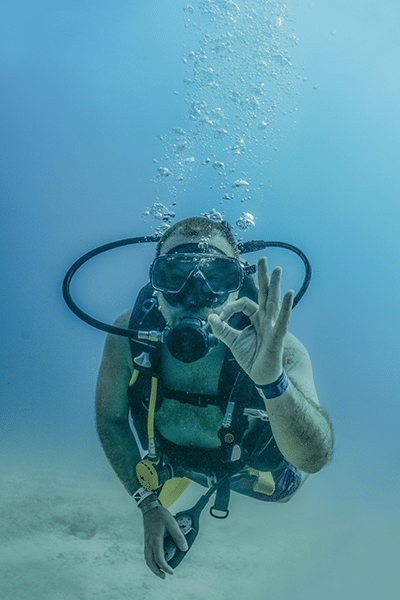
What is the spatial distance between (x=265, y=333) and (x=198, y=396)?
4.23 feet

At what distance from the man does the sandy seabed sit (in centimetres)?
690

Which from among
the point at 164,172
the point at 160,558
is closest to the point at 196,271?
the point at 160,558

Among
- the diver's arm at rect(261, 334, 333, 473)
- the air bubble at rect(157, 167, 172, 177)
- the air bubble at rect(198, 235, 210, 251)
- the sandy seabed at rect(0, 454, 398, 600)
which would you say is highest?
the air bubble at rect(157, 167, 172, 177)

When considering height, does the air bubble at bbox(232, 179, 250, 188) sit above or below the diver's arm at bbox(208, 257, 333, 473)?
above

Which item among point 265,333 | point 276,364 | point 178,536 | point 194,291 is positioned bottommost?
point 178,536

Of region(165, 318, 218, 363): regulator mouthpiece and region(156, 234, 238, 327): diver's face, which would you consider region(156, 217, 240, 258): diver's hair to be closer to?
region(156, 234, 238, 327): diver's face

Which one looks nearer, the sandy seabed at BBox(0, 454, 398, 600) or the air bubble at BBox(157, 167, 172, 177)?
the air bubble at BBox(157, 167, 172, 177)

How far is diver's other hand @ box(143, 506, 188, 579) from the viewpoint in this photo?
2.57 metres

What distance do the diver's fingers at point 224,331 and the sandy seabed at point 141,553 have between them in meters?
8.68

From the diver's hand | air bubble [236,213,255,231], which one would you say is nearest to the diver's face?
the diver's hand

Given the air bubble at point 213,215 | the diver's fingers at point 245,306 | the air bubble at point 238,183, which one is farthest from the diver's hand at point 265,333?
the air bubble at point 238,183

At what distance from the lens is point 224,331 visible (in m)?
2.03

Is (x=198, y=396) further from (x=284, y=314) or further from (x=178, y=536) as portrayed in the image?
(x=284, y=314)

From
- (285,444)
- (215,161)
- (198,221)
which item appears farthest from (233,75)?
(285,444)
